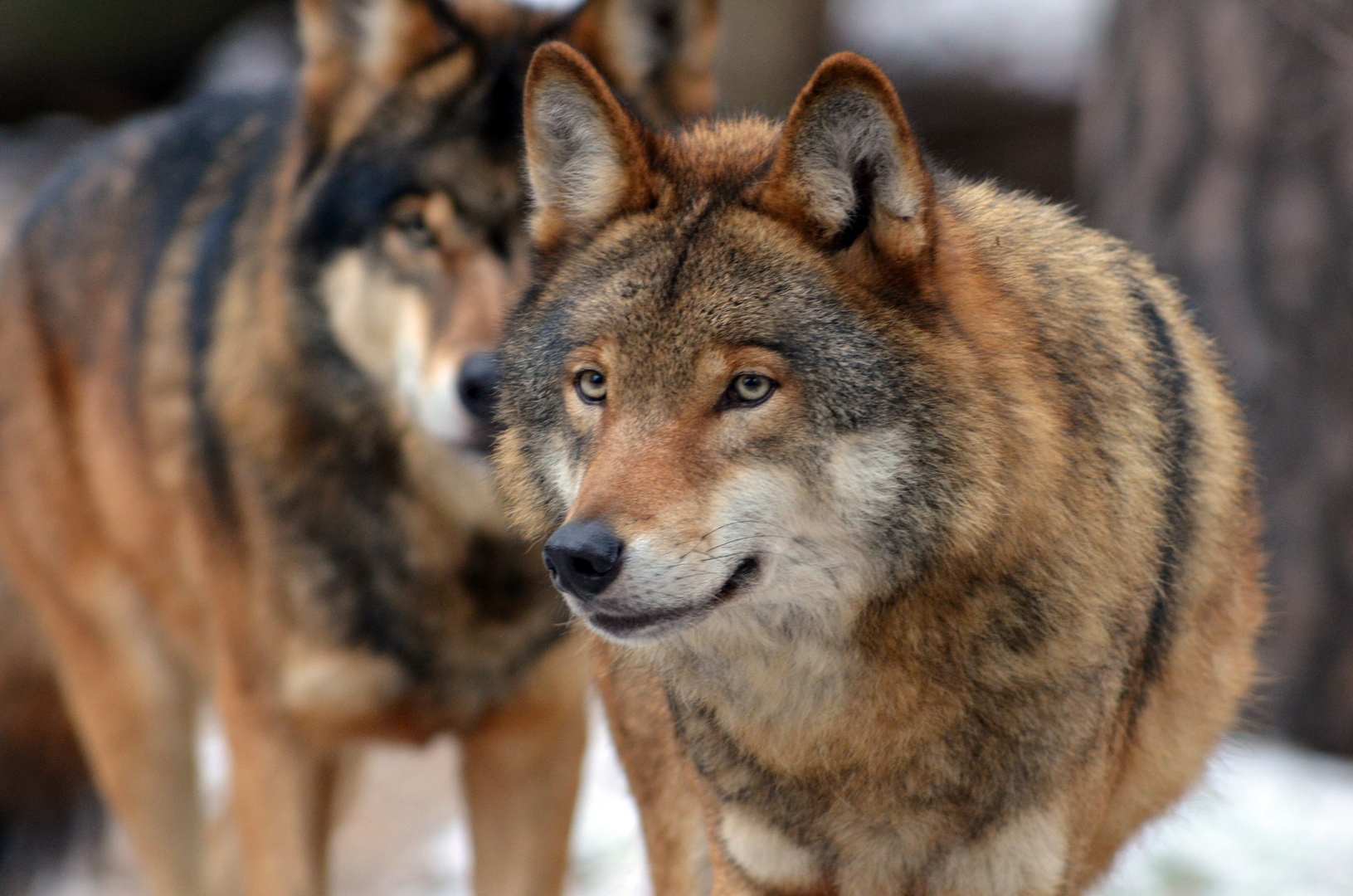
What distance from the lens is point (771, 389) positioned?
2.71 meters

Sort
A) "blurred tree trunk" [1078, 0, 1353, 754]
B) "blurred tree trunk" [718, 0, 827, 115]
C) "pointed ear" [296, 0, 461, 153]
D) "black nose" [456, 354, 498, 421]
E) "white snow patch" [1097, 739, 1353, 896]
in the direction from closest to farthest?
1. "black nose" [456, 354, 498, 421]
2. "pointed ear" [296, 0, 461, 153]
3. "white snow patch" [1097, 739, 1353, 896]
4. "blurred tree trunk" [1078, 0, 1353, 754]
5. "blurred tree trunk" [718, 0, 827, 115]

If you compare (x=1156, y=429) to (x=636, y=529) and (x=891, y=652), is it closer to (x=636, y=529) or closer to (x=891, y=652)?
(x=891, y=652)

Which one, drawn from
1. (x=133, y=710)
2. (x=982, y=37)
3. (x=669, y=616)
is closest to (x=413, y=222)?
(x=669, y=616)

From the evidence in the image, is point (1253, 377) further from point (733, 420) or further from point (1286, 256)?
point (733, 420)

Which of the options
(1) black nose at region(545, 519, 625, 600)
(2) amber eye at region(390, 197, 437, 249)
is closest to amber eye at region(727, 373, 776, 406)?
(1) black nose at region(545, 519, 625, 600)

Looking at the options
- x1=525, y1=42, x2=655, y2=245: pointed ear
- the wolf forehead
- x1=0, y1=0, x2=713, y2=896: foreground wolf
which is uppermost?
x1=525, y1=42, x2=655, y2=245: pointed ear

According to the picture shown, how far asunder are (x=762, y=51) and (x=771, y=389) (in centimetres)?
940

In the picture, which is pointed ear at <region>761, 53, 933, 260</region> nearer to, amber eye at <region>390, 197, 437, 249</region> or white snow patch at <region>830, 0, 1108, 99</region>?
amber eye at <region>390, 197, 437, 249</region>

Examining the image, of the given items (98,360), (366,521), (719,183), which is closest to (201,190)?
(98,360)

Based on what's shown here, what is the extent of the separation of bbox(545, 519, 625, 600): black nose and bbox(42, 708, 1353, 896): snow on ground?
2.68 metres

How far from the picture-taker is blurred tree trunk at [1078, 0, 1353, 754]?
19.9 feet

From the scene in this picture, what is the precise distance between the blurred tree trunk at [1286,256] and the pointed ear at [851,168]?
3.56 metres

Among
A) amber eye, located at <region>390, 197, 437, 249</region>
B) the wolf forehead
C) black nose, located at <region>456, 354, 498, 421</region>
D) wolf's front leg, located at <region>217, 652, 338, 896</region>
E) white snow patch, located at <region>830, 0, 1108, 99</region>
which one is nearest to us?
the wolf forehead

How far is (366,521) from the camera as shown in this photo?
15.0 ft
